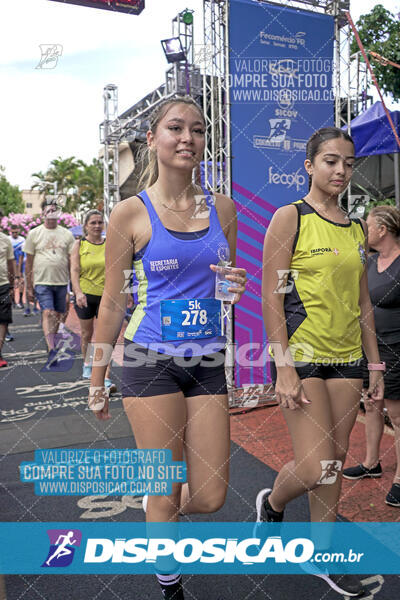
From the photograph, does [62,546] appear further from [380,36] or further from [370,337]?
[380,36]

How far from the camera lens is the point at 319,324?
2.13 metres

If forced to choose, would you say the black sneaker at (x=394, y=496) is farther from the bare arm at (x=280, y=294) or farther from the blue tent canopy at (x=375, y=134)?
the blue tent canopy at (x=375, y=134)

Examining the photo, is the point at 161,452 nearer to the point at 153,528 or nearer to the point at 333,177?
the point at 153,528

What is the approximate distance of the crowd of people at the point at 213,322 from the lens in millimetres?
1914

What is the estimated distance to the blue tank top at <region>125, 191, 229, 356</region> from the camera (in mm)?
1901

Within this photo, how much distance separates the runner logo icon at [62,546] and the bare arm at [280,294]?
1.32 meters

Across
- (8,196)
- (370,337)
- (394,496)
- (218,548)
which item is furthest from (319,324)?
(8,196)

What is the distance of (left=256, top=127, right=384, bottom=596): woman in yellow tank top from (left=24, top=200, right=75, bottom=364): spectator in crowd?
4.68m

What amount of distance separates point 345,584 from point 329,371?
34.9 inches

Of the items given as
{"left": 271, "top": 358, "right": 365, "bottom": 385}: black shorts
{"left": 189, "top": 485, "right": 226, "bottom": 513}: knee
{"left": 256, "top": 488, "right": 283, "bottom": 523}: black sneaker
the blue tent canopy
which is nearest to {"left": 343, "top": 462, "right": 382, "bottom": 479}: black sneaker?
{"left": 256, "top": 488, "right": 283, "bottom": 523}: black sneaker

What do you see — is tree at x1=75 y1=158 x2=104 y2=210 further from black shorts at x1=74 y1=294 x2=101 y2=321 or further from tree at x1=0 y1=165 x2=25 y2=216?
black shorts at x1=74 y1=294 x2=101 y2=321

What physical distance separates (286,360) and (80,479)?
1.92m

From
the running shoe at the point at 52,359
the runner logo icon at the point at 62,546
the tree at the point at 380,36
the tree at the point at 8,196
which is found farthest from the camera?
the tree at the point at 8,196

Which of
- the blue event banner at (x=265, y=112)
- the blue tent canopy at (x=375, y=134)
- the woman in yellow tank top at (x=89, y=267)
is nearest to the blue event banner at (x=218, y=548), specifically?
the blue event banner at (x=265, y=112)
